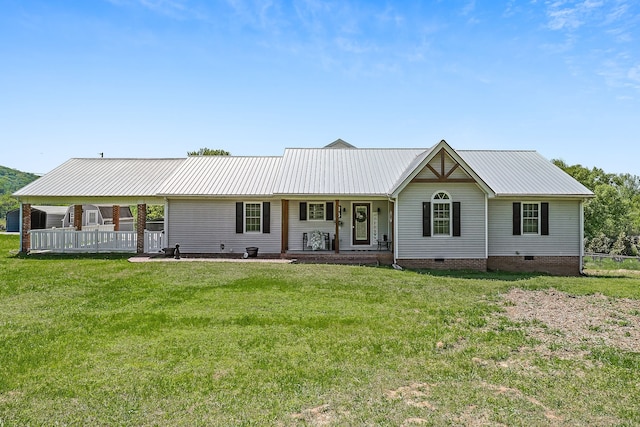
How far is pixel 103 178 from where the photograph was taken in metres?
21.2

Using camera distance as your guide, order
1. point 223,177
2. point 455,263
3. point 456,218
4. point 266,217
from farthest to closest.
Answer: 1. point 223,177
2. point 266,217
3. point 455,263
4. point 456,218

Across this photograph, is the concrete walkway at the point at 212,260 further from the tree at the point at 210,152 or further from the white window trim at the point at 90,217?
the tree at the point at 210,152

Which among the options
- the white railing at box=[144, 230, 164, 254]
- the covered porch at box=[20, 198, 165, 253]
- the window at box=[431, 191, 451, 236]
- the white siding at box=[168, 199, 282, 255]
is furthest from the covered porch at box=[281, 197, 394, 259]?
the covered porch at box=[20, 198, 165, 253]

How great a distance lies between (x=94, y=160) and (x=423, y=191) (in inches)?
720

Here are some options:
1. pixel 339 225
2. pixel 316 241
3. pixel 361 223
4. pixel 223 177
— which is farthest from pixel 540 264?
pixel 223 177

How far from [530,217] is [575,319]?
10.4m

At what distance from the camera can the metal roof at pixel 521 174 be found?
17797 mm

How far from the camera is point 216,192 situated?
61.0 feet

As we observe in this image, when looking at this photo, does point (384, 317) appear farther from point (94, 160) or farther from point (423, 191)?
point (94, 160)

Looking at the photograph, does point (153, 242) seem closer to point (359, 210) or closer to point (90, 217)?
point (359, 210)

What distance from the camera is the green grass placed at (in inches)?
190

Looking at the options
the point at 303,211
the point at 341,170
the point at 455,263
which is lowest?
the point at 455,263

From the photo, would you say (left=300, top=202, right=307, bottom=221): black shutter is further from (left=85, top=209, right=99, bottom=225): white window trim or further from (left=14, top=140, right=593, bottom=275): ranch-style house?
(left=85, top=209, right=99, bottom=225): white window trim

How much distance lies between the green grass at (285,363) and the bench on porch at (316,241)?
7.30 meters
